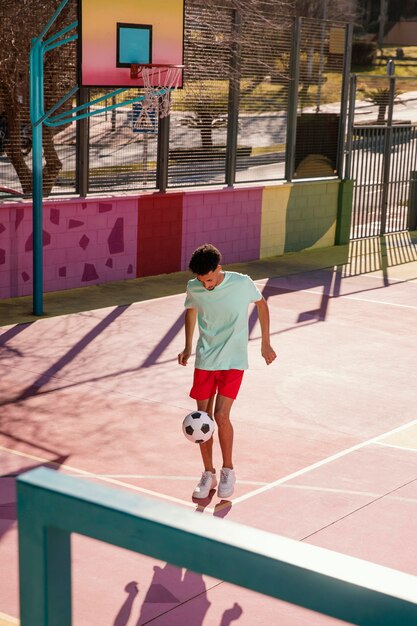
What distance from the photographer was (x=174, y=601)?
583cm

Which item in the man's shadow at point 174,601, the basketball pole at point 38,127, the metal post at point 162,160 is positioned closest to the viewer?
the man's shadow at point 174,601

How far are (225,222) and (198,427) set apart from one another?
1131 centimetres

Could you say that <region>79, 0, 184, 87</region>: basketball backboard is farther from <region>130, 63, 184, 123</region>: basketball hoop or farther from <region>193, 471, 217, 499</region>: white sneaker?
<region>193, 471, 217, 499</region>: white sneaker

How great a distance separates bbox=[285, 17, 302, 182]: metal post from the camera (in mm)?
19109

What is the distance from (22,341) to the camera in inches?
487

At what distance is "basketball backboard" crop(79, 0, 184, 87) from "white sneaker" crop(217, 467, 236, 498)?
294 inches

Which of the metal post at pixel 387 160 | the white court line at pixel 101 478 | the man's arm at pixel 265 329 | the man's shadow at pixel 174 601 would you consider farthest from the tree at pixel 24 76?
the man's shadow at pixel 174 601

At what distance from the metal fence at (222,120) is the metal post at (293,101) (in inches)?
0.7

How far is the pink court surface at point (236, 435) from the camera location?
19.7 ft

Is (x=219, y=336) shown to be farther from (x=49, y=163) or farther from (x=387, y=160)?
(x=387, y=160)

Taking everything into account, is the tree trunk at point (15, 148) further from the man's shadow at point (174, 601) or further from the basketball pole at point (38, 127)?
the man's shadow at point (174, 601)

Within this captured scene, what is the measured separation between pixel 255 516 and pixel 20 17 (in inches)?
437

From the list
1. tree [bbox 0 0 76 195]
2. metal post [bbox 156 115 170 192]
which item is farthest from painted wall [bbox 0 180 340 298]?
tree [bbox 0 0 76 195]

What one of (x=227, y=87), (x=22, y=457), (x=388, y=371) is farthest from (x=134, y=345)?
(x=227, y=87)
